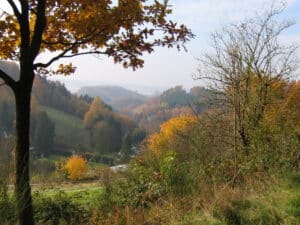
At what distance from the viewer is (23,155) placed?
572 cm

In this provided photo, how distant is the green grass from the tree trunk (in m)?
118

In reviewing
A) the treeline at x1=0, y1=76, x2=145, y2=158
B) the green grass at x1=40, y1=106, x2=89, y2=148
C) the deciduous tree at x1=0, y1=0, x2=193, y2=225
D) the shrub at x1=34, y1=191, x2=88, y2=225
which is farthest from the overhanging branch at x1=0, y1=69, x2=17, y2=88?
the green grass at x1=40, y1=106, x2=89, y2=148

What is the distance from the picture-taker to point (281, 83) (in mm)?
15609

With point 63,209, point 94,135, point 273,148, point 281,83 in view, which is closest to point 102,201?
point 63,209

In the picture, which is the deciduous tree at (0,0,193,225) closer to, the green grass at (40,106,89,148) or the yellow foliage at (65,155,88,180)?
the yellow foliage at (65,155,88,180)

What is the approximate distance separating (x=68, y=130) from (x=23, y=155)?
130 metres

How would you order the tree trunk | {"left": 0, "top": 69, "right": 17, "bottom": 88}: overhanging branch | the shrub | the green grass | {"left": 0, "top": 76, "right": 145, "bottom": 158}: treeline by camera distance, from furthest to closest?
1. the green grass
2. {"left": 0, "top": 76, "right": 145, "bottom": 158}: treeline
3. the shrub
4. {"left": 0, "top": 69, "right": 17, "bottom": 88}: overhanging branch
5. the tree trunk

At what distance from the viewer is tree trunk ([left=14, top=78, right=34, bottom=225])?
5.51m

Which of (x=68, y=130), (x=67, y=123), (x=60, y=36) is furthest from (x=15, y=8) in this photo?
(x=67, y=123)

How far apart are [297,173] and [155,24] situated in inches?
166

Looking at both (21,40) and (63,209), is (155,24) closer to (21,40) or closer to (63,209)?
(21,40)

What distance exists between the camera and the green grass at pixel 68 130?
12581 cm

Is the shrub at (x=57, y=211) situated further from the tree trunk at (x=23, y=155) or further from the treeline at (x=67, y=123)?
the treeline at (x=67, y=123)

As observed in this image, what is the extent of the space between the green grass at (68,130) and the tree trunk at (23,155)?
118 metres
